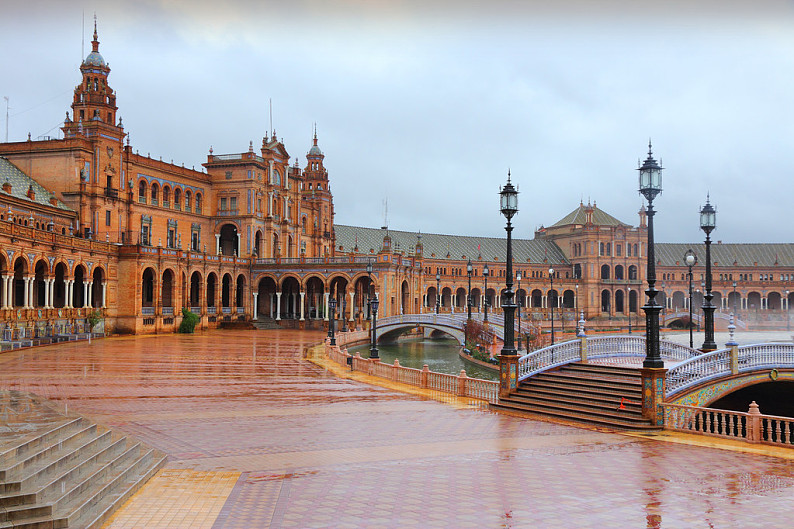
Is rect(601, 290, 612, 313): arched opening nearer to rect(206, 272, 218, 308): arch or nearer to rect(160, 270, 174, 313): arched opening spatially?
rect(206, 272, 218, 308): arch

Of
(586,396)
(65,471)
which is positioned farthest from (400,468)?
(586,396)

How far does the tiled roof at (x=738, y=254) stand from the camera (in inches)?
4779

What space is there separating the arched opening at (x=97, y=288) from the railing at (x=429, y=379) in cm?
2689

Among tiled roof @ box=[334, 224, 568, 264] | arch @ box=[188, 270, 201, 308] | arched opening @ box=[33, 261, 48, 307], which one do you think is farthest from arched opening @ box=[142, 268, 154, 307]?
tiled roof @ box=[334, 224, 568, 264]

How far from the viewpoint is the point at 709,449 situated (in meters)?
15.3

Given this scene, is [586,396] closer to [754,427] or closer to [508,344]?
[508,344]

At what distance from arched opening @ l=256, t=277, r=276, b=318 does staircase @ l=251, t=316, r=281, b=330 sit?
3.34 m

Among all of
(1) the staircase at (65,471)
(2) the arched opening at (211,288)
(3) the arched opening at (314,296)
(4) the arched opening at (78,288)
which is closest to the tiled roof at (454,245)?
(3) the arched opening at (314,296)

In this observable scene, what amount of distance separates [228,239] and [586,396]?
65.4 meters

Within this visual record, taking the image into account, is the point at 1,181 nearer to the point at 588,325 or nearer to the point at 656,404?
the point at 656,404

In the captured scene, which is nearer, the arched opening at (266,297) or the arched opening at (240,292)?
the arched opening at (240,292)

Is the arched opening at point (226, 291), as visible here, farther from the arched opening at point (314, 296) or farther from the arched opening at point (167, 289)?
the arched opening at point (314, 296)

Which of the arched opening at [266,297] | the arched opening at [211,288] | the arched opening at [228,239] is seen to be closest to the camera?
the arched opening at [211,288]

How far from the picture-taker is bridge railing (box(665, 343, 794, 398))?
20.0 meters
